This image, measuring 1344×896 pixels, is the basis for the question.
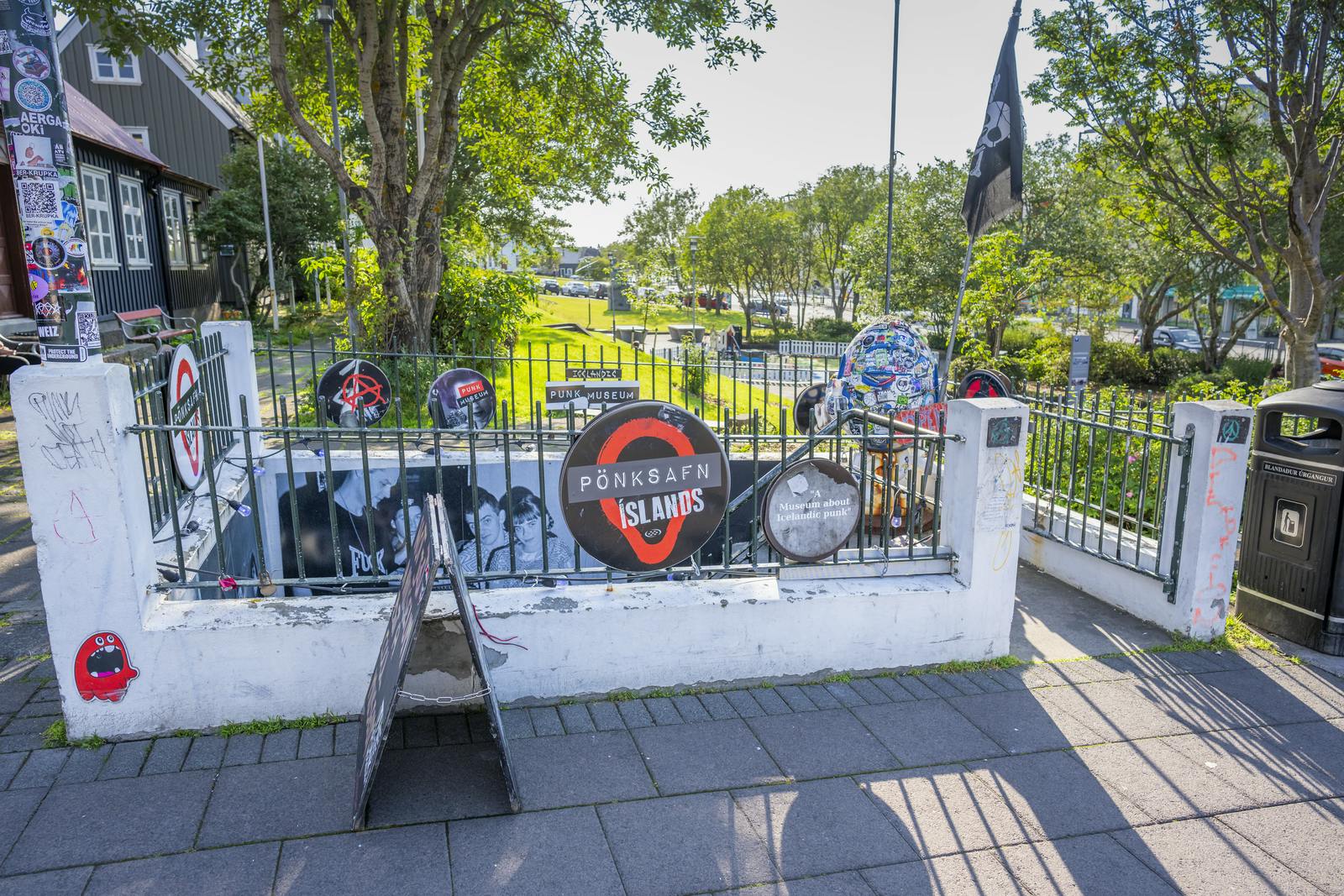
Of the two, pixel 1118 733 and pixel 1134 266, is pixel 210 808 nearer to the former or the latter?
pixel 1118 733

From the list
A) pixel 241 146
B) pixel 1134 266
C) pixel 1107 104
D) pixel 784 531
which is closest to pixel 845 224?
pixel 1134 266

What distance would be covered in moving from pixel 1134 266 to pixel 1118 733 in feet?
78.0

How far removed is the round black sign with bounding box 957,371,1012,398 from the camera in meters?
8.19

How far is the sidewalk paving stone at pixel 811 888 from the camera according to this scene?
3.21 m

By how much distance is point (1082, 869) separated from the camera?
11.1 feet

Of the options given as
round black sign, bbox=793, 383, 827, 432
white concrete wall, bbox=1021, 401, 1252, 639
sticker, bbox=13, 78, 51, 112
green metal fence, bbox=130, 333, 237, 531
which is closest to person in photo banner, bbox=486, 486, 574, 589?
round black sign, bbox=793, 383, 827, 432

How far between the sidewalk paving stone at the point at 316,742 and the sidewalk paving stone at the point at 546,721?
3.10 ft

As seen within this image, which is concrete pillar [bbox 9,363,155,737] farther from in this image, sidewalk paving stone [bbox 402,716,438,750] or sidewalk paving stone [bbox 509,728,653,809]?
sidewalk paving stone [bbox 509,728,653,809]

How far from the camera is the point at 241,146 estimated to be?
2550 cm

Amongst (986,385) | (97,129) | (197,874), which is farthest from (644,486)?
(97,129)

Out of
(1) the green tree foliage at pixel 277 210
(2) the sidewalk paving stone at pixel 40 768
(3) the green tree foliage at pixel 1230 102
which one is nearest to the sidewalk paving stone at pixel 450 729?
(2) the sidewalk paving stone at pixel 40 768

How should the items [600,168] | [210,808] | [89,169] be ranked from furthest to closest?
[89,169], [600,168], [210,808]

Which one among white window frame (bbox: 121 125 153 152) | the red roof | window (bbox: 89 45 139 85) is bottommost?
the red roof

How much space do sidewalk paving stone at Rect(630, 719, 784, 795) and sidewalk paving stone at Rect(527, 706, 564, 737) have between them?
0.38 metres
